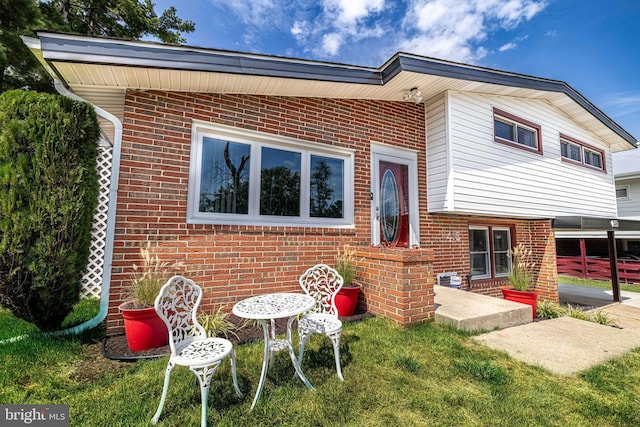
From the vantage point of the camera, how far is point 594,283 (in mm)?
12062

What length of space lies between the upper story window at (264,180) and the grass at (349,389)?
1897mm

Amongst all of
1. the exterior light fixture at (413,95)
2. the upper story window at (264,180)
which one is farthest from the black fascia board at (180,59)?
the exterior light fixture at (413,95)

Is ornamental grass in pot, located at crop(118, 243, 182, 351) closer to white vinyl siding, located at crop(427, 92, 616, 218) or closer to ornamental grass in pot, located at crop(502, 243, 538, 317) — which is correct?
white vinyl siding, located at crop(427, 92, 616, 218)

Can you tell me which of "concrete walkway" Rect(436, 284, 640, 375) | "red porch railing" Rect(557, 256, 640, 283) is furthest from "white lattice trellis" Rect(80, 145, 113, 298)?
"red porch railing" Rect(557, 256, 640, 283)

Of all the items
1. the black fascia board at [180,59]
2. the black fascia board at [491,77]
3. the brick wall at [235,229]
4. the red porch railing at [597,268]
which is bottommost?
the red porch railing at [597,268]

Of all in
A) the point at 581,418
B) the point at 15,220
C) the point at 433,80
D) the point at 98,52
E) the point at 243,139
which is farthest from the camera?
the point at 433,80

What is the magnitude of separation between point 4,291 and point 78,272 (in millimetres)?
585

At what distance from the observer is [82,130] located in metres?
3.09

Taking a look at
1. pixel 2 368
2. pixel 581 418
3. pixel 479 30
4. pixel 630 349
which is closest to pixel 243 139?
pixel 2 368

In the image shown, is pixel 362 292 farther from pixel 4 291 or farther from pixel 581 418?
pixel 4 291

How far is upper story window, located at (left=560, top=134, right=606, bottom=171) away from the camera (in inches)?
309

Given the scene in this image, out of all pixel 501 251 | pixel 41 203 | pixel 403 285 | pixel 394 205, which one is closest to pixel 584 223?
pixel 501 251

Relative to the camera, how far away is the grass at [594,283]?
1117 cm

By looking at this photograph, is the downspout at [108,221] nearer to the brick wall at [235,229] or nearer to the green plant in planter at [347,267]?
the brick wall at [235,229]
